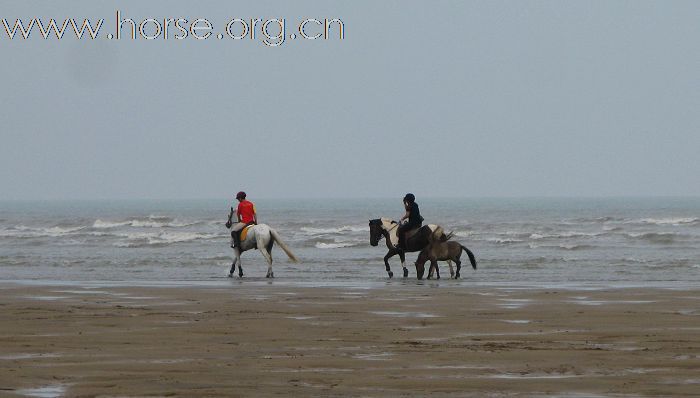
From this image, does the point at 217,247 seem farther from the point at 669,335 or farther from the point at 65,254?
the point at 669,335

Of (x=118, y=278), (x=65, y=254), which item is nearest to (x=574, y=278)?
(x=118, y=278)

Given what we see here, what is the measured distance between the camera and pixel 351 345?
1116 centimetres

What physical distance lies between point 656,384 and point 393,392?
76.8 inches

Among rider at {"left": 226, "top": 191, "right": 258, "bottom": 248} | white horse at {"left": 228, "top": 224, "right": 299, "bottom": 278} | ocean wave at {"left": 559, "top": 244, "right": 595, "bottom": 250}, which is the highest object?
rider at {"left": 226, "top": 191, "right": 258, "bottom": 248}

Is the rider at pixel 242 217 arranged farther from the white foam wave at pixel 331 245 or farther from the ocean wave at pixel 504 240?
the ocean wave at pixel 504 240

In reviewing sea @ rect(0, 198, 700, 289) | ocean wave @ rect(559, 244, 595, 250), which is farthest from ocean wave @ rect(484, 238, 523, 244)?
ocean wave @ rect(559, 244, 595, 250)

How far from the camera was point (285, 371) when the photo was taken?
30.7ft

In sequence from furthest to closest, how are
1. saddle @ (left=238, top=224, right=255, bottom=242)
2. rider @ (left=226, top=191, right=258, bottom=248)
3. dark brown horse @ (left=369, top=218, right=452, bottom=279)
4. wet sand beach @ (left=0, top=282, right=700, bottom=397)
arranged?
saddle @ (left=238, top=224, right=255, bottom=242)
rider @ (left=226, top=191, right=258, bottom=248)
dark brown horse @ (left=369, top=218, right=452, bottom=279)
wet sand beach @ (left=0, top=282, right=700, bottom=397)

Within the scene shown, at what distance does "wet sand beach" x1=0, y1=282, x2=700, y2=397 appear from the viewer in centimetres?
859

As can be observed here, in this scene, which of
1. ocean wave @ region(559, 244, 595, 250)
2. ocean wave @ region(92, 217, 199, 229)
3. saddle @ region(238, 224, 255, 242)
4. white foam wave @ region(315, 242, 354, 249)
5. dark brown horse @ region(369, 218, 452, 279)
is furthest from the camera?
ocean wave @ region(92, 217, 199, 229)

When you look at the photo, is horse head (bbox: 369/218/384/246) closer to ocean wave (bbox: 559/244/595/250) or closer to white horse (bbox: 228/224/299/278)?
white horse (bbox: 228/224/299/278)

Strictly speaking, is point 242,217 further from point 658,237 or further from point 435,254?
point 658,237

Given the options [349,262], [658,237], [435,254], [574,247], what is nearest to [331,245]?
[574,247]

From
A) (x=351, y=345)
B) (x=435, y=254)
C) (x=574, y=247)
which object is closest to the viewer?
(x=351, y=345)
